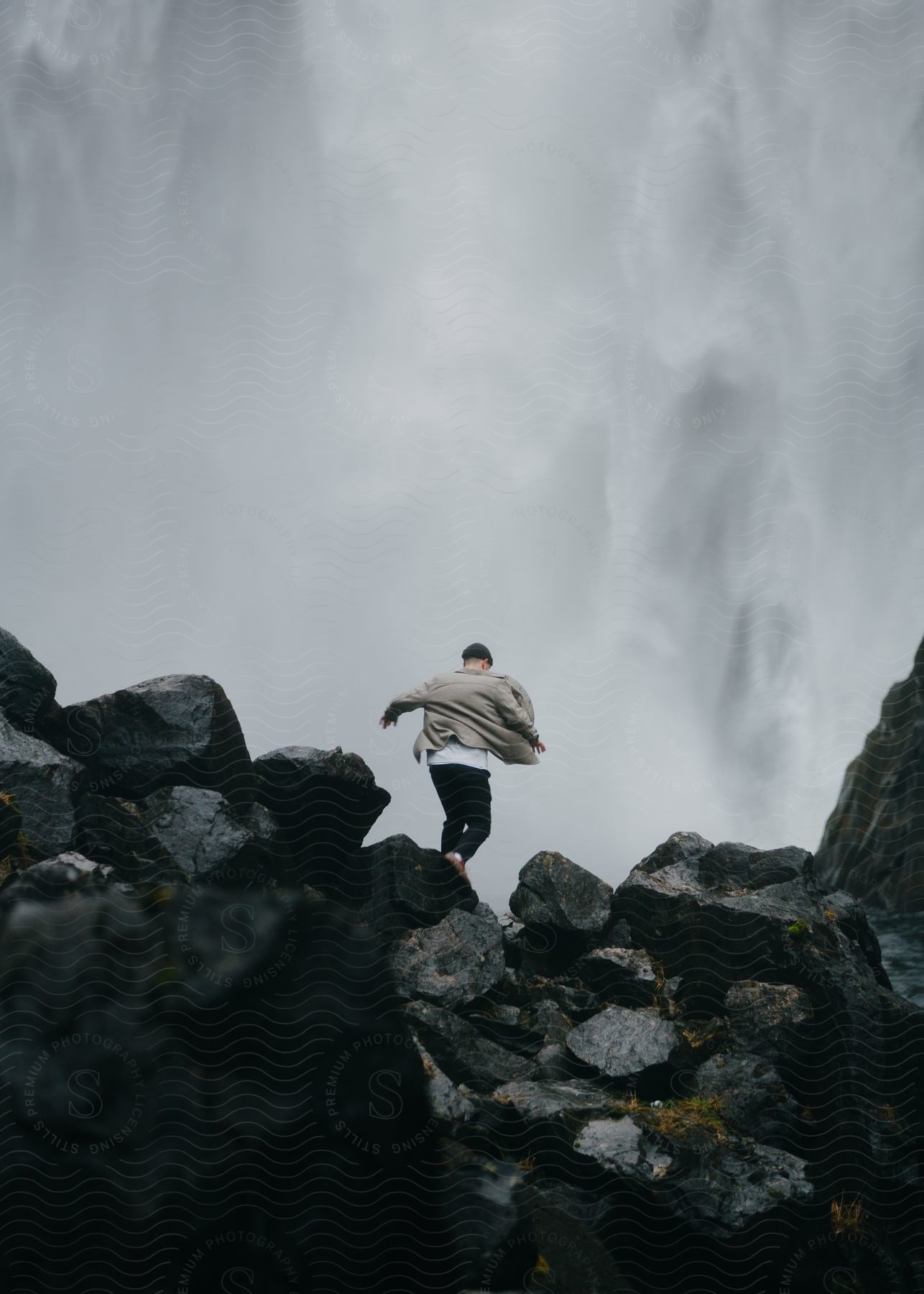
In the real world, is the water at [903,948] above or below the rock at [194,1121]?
above

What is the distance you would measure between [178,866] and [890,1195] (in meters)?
7.60

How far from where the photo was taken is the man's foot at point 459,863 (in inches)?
388

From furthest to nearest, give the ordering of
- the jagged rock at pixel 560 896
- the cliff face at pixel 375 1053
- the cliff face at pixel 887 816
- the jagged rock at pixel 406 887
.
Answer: the cliff face at pixel 887 816 < the jagged rock at pixel 560 896 < the jagged rock at pixel 406 887 < the cliff face at pixel 375 1053

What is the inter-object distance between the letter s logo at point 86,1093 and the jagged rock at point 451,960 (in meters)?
3.04

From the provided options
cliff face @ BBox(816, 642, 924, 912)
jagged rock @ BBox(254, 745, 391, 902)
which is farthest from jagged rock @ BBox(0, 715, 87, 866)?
cliff face @ BBox(816, 642, 924, 912)

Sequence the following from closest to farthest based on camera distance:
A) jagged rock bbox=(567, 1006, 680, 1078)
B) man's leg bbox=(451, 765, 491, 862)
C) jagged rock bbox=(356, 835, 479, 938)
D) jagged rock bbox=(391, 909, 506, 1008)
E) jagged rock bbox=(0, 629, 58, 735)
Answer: jagged rock bbox=(567, 1006, 680, 1078)
jagged rock bbox=(391, 909, 506, 1008)
jagged rock bbox=(0, 629, 58, 735)
jagged rock bbox=(356, 835, 479, 938)
man's leg bbox=(451, 765, 491, 862)

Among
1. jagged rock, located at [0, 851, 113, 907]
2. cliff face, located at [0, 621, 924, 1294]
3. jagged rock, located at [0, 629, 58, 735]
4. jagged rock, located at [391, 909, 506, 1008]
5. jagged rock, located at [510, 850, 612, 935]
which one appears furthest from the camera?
jagged rock, located at [510, 850, 612, 935]

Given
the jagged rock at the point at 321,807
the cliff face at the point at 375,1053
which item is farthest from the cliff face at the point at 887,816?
the jagged rock at the point at 321,807

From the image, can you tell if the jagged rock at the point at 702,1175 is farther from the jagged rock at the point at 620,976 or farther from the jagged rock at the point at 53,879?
the jagged rock at the point at 53,879

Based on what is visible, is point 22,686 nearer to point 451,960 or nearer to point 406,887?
point 406,887

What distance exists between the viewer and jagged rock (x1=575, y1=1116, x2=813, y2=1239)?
7012mm

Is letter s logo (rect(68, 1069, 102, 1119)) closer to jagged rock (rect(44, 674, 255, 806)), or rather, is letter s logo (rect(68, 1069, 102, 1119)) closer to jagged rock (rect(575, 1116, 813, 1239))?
jagged rock (rect(44, 674, 255, 806))

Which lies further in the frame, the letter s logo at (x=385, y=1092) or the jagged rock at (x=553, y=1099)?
the jagged rock at (x=553, y=1099)

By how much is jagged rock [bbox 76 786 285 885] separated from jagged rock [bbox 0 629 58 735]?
4.22ft
